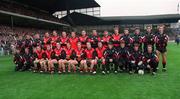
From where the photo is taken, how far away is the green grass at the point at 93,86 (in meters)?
6.99

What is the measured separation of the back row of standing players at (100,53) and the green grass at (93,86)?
607mm

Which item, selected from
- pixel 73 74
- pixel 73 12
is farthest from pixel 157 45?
pixel 73 12

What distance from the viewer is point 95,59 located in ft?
34.4

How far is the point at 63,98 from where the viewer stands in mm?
6797

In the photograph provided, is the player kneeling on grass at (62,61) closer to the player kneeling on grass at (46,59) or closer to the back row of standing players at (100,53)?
the back row of standing players at (100,53)

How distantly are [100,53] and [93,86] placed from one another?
9.34 feet

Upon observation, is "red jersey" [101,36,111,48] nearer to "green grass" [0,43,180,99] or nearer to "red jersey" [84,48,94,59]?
"red jersey" [84,48,94,59]

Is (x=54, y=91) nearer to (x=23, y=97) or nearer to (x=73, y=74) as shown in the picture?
(x=23, y=97)

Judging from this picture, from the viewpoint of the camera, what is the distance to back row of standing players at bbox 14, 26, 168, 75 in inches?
409

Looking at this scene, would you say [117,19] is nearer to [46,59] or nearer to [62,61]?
[46,59]

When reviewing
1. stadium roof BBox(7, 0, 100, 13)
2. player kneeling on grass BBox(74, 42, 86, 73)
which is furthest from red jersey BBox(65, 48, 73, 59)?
stadium roof BBox(7, 0, 100, 13)

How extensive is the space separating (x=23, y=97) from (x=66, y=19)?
173ft

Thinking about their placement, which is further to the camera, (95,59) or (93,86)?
(95,59)

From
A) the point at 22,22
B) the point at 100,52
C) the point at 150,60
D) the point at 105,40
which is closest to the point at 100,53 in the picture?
the point at 100,52
